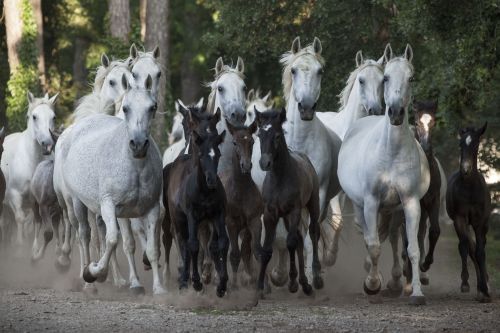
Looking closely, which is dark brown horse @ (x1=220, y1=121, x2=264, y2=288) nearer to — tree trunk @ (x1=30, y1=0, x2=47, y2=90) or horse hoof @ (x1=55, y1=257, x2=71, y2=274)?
horse hoof @ (x1=55, y1=257, x2=71, y2=274)

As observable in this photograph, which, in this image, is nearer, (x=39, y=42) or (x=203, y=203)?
(x=203, y=203)

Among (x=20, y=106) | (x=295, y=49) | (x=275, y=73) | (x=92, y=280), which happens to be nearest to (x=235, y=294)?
(x=92, y=280)

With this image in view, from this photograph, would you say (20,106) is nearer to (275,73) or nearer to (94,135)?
(275,73)

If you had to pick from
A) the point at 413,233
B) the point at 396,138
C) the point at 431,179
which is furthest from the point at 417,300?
the point at 431,179

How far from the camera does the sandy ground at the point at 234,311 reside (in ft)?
37.5

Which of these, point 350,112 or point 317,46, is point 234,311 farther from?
point 350,112

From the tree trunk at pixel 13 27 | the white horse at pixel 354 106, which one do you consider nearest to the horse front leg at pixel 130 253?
the white horse at pixel 354 106

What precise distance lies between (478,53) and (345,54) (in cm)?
902

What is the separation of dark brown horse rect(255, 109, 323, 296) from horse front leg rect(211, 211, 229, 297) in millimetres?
500

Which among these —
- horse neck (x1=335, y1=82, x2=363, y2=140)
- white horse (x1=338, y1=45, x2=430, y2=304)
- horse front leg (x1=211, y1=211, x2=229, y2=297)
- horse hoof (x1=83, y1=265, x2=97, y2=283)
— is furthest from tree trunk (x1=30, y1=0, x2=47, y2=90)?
horse front leg (x1=211, y1=211, x2=229, y2=297)

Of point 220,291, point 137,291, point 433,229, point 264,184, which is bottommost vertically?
point 220,291

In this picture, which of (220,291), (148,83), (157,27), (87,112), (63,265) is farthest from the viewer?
(157,27)

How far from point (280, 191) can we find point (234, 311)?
1.67m

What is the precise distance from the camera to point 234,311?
12.7 metres
